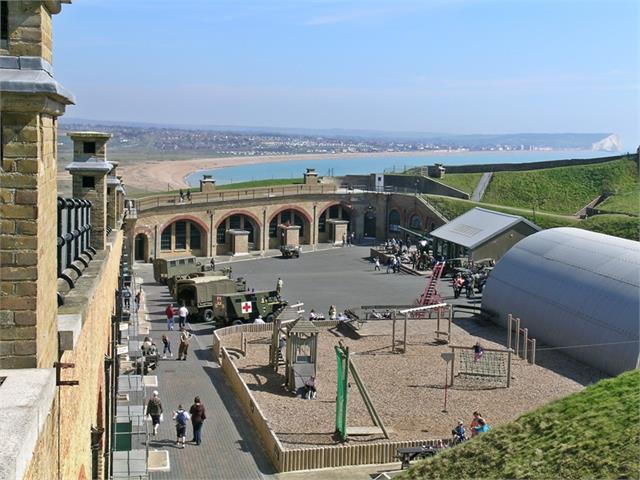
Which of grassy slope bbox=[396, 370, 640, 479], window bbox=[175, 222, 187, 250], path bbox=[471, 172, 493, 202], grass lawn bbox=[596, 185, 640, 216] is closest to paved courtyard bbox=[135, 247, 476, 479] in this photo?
window bbox=[175, 222, 187, 250]

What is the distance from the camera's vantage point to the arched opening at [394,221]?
57731 mm

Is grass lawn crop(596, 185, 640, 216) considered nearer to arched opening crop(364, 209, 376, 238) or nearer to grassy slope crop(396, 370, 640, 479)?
arched opening crop(364, 209, 376, 238)

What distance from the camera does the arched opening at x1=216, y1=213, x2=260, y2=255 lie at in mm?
51625

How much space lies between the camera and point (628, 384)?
48.4ft

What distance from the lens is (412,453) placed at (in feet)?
56.4

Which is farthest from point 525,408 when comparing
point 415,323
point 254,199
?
point 254,199

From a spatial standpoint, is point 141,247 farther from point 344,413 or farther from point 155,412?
point 344,413

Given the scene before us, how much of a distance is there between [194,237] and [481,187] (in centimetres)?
2321

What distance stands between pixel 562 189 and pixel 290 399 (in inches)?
1750

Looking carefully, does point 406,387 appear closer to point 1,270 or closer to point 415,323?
point 415,323

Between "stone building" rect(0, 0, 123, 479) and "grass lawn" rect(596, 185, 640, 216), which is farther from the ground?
"stone building" rect(0, 0, 123, 479)

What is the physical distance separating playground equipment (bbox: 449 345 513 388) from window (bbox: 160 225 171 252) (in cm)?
2691

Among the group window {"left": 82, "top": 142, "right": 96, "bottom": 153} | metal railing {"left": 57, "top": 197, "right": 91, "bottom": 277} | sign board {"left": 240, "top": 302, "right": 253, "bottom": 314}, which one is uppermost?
window {"left": 82, "top": 142, "right": 96, "bottom": 153}

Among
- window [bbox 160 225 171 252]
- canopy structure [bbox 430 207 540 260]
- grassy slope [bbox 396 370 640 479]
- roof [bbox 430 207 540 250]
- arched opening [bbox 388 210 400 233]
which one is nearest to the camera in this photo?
grassy slope [bbox 396 370 640 479]
